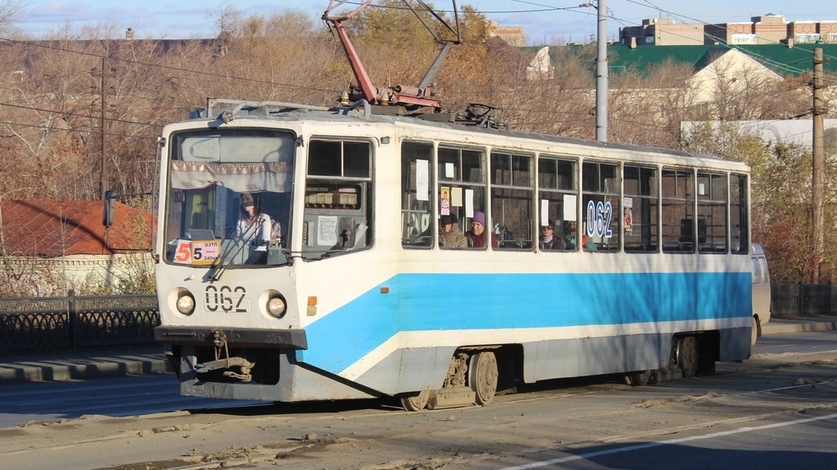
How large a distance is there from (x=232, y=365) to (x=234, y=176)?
1822 mm

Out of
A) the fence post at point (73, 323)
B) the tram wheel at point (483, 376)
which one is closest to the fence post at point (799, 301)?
the fence post at point (73, 323)

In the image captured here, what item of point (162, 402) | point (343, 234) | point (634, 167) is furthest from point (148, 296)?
point (343, 234)

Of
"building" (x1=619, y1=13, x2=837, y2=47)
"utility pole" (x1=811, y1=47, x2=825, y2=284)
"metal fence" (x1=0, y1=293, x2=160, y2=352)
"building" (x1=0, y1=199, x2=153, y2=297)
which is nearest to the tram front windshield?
"metal fence" (x1=0, y1=293, x2=160, y2=352)

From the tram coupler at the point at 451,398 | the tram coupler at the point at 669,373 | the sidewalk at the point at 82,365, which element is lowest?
the sidewalk at the point at 82,365

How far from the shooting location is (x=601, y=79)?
77.3ft

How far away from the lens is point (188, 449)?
988 cm

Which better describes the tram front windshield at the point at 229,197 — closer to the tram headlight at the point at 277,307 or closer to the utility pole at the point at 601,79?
the tram headlight at the point at 277,307

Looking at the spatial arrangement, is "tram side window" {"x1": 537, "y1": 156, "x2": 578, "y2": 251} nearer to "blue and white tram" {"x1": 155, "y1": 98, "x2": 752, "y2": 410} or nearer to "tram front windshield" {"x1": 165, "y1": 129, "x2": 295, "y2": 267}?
"blue and white tram" {"x1": 155, "y1": 98, "x2": 752, "y2": 410}

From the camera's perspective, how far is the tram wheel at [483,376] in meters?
13.4

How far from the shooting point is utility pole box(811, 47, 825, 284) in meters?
39.1

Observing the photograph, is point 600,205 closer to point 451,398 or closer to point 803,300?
point 451,398

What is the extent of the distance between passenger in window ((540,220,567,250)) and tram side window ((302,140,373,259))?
310 centimetres

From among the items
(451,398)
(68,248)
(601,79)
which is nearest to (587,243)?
(451,398)

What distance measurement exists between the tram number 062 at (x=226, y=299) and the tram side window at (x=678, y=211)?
726 centimetres
